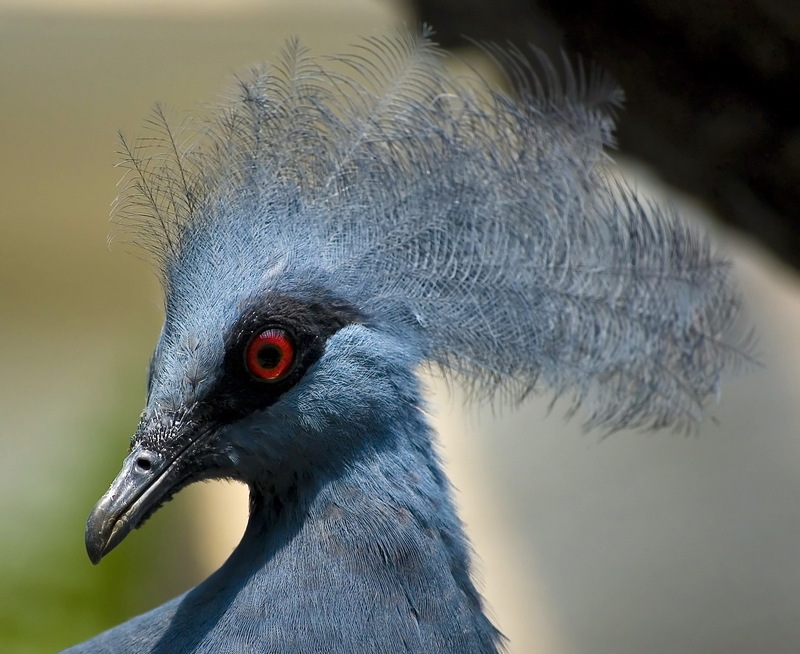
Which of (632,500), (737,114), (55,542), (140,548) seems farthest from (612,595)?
(737,114)

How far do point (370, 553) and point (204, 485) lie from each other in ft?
11.4

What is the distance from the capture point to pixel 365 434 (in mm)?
1765

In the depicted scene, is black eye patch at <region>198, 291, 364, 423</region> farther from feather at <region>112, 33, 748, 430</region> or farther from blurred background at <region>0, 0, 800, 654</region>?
blurred background at <region>0, 0, 800, 654</region>

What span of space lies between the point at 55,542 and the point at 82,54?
2.32 metres

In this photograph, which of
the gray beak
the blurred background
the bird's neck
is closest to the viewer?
the gray beak

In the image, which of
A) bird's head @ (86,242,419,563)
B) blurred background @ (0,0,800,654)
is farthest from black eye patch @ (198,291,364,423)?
blurred background @ (0,0,800,654)

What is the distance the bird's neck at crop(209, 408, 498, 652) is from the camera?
1.71m

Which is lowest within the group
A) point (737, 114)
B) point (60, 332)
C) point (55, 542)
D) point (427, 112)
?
point (55, 542)

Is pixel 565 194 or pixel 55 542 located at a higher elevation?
pixel 565 194

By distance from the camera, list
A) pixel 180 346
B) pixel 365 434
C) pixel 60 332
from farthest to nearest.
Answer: pixel 60 332, pixel 365 434, pixel 180 346

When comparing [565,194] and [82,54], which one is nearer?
[565,194]

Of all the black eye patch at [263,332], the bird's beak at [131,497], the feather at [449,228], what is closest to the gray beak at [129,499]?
the bird's beak at [131,497]

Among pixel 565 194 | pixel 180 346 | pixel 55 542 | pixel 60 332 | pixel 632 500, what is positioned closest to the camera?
pixel 180 346

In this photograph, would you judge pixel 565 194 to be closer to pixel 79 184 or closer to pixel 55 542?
pixel 55 542
